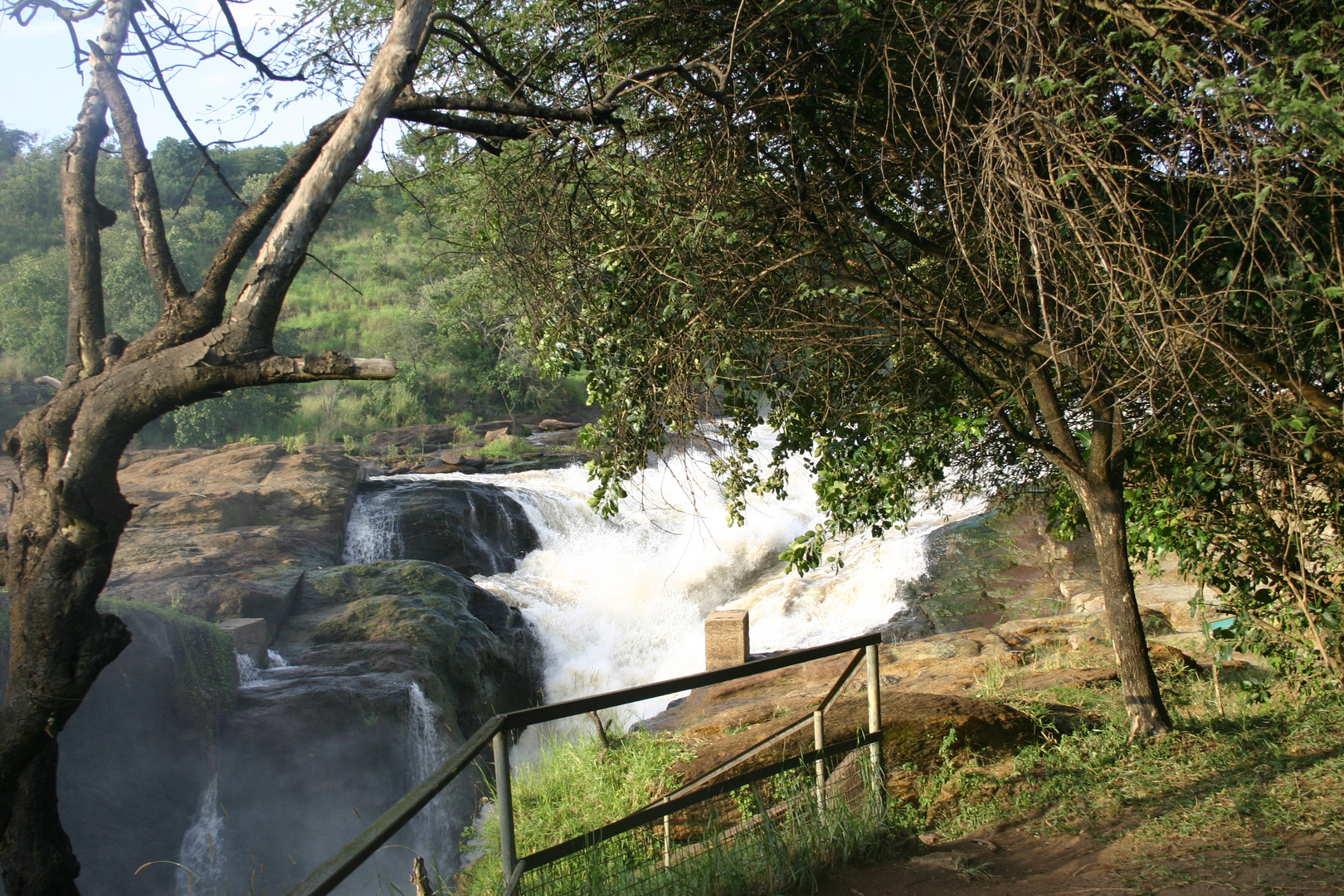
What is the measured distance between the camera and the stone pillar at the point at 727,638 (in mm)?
11367

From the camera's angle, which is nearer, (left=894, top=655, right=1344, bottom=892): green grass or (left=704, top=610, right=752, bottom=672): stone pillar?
(left=894, top=655, right=1344, bottom=892): green grass

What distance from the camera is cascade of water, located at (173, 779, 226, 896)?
9.39 meters

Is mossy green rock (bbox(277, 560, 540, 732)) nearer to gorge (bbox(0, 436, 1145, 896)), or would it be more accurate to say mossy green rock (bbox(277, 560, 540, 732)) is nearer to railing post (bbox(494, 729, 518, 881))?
gorge (bbox(0, 436, 1145, 896))

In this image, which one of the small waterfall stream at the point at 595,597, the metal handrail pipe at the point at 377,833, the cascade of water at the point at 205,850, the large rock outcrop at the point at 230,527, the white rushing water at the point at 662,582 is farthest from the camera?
the white rushing water at the point at 662,582

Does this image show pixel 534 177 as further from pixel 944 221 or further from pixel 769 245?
pixel 944 221

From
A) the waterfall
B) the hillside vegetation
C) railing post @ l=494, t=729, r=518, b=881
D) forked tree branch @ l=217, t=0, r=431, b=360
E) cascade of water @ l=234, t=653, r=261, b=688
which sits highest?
Result: the hillside vegetation

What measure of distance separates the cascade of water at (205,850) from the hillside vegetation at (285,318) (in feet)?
38.6

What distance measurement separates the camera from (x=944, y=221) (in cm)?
620

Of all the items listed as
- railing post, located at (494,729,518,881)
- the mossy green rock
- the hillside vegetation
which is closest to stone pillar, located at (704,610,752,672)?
the mossy green rock

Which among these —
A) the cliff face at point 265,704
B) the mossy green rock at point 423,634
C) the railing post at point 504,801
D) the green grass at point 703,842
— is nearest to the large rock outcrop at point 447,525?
the cliff face at point 265,704

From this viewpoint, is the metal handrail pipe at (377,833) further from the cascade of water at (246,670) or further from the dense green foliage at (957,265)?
the cascade of water at (246,670)

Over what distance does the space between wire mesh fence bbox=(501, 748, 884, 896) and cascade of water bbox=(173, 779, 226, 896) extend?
750cm

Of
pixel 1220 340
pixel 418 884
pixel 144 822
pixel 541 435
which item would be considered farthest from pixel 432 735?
pixel 541 435

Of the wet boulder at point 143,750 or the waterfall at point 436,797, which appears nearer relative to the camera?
the wet boulder at point 143,750
